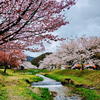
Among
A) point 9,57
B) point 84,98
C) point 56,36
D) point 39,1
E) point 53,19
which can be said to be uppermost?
point 39,1

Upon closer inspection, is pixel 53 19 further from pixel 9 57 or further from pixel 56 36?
pixel 9 57

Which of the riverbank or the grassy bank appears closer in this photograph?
the grassy bank

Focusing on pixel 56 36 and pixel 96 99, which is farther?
pixel 96 99

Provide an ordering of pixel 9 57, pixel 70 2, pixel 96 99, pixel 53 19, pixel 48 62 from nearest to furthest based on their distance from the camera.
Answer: pixel 70 2
pixel 53 19
pixel 96 99
pixel 9 57
pixel 48 62

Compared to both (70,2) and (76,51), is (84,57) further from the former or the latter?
(70,2)

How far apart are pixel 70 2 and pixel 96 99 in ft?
22.3

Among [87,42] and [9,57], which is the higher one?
[87,42]

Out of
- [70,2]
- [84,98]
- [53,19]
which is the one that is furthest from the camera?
[84,98]

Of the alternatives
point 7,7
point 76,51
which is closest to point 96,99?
point 7,7

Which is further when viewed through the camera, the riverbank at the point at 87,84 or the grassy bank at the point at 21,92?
the riverbank at the point at 87,84

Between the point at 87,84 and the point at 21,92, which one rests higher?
the point at 21,92

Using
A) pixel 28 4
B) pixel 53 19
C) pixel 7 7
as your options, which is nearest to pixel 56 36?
pixel 53 19

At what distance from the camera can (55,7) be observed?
4160 mm

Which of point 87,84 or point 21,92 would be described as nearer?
point 21,92
